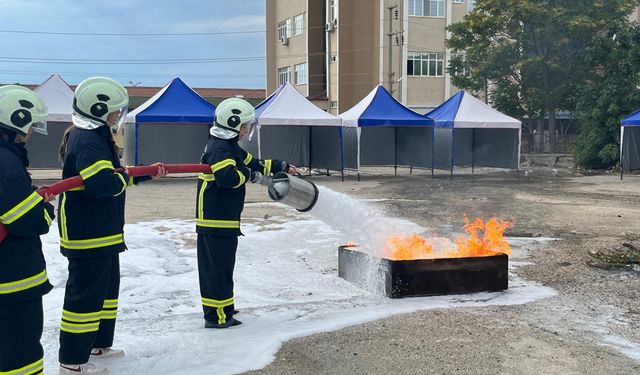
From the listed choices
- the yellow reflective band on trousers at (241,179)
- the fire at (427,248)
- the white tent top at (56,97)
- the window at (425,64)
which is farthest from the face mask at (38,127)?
the window at (425,64)

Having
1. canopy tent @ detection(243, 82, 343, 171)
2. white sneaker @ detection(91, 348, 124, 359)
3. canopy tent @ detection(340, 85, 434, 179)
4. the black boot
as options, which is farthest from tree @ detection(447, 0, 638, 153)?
white sneaker @ detection(91, 348, 124, 359)

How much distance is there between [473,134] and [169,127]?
11.9m

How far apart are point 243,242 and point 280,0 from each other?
4744 centimetres

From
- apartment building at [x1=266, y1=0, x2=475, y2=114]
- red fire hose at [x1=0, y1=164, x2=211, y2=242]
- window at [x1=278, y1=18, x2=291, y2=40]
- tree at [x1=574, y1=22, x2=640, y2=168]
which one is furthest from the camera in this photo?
window at [x1=278, y1=18, x2=291, y2=40]

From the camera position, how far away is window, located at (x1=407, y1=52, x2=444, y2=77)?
4084cm

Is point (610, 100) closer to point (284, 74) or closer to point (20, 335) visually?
point (20, 335)

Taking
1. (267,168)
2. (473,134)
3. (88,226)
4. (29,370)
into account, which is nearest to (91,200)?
(88,226)

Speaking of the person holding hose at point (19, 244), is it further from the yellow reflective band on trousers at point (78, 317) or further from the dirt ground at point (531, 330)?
the dirt ground at point (531, 330)

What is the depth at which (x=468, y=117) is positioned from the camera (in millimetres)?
20203

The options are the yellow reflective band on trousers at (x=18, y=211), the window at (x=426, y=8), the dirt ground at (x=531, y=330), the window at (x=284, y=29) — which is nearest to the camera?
the yellow reflective band on trousers at (x=18, y=211)

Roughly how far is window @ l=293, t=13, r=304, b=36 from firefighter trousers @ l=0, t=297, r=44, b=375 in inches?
1867

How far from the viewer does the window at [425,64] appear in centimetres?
4084

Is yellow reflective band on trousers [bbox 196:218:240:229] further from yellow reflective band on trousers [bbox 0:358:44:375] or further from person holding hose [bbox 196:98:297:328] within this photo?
yellow reflective band on trousers [bbox 0:358:44:375]

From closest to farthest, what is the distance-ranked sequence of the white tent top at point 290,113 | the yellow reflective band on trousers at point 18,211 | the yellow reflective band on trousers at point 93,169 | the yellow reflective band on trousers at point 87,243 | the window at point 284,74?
the yellow reflective band on trousers at point 18,211
the yellow reflective band on trousers at point 93,169
the yellow reflective band on trousers at point 87,243
the white tent top at point 290,113
the window at point 284,74
